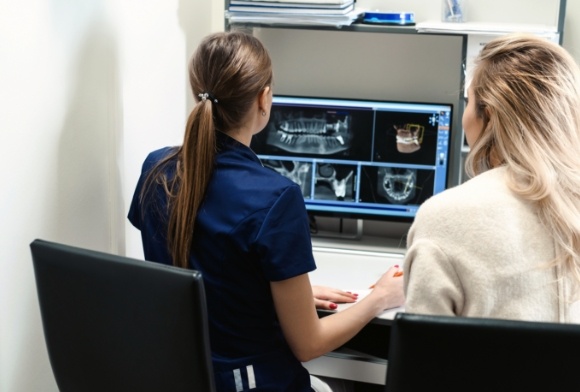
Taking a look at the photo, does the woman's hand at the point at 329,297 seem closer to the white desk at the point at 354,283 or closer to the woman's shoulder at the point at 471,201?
the white desk at the point at 354,283

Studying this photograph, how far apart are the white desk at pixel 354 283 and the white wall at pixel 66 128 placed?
1.73ft

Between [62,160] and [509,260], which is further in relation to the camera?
[62,160]

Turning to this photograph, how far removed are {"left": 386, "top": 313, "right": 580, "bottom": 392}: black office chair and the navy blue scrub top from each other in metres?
0.42

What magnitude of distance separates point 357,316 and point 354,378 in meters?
0.30

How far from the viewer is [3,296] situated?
1573mm

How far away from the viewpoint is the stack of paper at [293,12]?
2250 mm

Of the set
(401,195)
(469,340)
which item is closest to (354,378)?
(401,195)

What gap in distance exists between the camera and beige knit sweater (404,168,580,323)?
4.22ft

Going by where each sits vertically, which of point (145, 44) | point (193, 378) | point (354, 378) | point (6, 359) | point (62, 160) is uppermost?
point (145, 44)

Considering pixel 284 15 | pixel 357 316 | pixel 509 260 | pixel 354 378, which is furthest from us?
pixel 284 15

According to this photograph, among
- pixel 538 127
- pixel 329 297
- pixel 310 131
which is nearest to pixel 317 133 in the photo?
pixel 310 131

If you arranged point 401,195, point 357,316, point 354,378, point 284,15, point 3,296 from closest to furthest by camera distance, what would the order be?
point 3,296
point 357,316
point 354,378
point 284,15
point 401,195

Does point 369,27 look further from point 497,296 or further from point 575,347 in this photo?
point 575,347

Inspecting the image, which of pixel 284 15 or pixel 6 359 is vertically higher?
pixel 284 15
